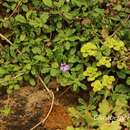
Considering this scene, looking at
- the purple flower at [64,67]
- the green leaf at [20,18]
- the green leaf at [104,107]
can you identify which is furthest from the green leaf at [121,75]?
the green leaf at [20,18]

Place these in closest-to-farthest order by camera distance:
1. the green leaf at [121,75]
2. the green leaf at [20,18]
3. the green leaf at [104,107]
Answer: the green leaf at [104,107] < the green leaf at [121,75] < the green leaf at [20,18]

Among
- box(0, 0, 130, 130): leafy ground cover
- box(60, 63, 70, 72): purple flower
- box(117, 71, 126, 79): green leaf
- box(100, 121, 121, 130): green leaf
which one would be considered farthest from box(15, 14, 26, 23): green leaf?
box(100, 121, 121, 130): green leaf

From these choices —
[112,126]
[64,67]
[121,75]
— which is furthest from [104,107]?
[64,67]

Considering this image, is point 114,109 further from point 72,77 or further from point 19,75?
point 19,75

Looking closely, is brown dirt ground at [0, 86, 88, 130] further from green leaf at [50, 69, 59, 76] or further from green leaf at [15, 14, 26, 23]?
green leaf at [15, 14, 26, 23]

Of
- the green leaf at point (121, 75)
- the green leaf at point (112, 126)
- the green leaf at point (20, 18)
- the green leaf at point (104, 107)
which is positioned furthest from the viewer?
the green leaf at point (20, 18)

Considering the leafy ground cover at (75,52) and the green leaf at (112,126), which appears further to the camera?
the leafy ground cover at (75,52)

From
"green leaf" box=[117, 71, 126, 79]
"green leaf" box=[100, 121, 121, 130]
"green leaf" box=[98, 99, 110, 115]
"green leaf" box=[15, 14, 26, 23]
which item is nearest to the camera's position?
"green leaf" box=[100, 121, 121, 130]

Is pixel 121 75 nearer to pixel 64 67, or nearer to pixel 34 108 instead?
pixel 64 67

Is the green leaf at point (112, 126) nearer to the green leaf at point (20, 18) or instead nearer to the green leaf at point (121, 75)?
the green leaf at point (121, 75)
